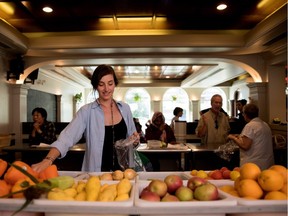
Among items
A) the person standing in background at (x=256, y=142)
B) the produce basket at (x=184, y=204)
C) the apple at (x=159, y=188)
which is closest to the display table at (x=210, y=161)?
the person standing in background at (x=256, y=142)

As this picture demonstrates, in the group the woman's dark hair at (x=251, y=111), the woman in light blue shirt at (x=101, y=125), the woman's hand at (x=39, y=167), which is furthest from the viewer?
the woman's dark hair at (x=251, y=111)

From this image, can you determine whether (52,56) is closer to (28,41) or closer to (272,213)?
(28,41)

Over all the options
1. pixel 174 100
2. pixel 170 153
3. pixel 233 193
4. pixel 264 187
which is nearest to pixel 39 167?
pixel 233 193

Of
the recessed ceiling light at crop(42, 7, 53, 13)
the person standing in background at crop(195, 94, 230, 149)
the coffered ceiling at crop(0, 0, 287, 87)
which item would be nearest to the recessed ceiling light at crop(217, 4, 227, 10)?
the coffered ceiling at crop(0, 0, 287, 87)

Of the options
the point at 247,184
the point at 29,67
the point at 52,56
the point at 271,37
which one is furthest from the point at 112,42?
the point at 247,184

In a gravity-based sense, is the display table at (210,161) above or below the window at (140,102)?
below

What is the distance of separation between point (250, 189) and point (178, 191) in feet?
0.89

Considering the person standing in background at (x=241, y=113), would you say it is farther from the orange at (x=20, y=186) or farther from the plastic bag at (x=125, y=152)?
the orange at (x=20, y=186)

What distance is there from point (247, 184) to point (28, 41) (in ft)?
18.0

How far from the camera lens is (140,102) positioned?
16.9 metres

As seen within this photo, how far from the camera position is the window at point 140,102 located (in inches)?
663

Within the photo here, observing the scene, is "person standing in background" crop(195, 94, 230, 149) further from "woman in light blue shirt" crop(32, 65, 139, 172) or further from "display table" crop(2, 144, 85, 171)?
"woman in light blue shirt" crop(32, 65, 139, 172)

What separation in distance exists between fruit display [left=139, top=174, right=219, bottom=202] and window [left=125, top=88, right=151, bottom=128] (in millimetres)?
15538

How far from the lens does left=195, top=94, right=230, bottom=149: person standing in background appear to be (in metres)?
4.16
